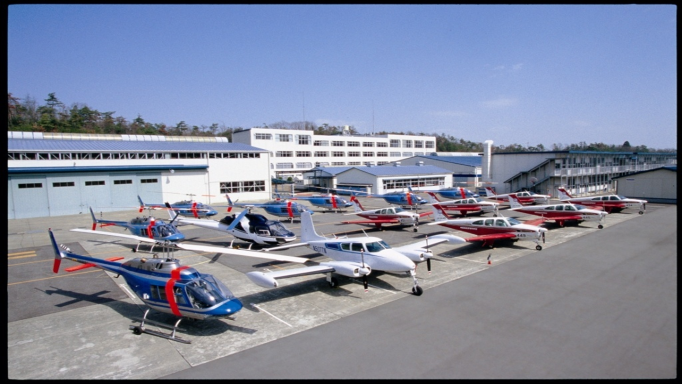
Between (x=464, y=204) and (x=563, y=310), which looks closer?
(x=563, y=310)

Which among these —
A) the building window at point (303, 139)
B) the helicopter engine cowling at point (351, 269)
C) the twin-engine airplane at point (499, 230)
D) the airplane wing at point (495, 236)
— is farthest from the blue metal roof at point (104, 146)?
the airplane wing at point (495, 236)

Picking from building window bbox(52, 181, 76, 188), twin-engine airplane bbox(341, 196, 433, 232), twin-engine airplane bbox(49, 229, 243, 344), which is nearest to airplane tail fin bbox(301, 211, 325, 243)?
twin-engine airplane bbox(49, 229, 243, 344)

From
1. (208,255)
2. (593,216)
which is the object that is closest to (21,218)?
(208,255)

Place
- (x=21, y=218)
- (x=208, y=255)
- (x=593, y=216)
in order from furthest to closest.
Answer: (x=21, y=218) → (x=593, y=216) → (x=208, y=255)

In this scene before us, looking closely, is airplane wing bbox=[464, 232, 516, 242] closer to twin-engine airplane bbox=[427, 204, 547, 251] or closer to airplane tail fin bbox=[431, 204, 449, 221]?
twin-engine airplane bbox=[427, 204, 547, 251]

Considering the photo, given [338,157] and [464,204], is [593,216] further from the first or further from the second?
[338,157]

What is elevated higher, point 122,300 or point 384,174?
point 384,174

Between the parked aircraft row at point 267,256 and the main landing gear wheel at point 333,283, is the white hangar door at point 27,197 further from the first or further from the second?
the main landing gear wheel at point 333,283

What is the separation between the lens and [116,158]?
4303 cm

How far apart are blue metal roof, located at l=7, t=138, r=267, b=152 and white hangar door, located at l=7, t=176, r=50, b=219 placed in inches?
135

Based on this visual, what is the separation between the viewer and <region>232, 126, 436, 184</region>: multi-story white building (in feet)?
234

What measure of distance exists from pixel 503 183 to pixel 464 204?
967 inches

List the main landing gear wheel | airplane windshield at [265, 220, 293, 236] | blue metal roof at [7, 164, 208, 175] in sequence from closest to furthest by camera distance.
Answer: the main landing gear wheel
airplane windshield at [265, 220, 293, 236]
blue metal roof at [7, 164, 208, 175]

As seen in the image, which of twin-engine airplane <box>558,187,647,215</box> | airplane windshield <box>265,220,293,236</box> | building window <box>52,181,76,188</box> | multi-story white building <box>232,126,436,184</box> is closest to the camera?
airplane windshield <box>265,220,293,236</box>
